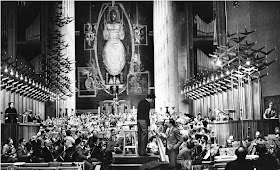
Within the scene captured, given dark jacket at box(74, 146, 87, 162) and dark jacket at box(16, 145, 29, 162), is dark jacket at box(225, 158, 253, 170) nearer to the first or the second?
dark jacket at box(74, 146, 87, 162)

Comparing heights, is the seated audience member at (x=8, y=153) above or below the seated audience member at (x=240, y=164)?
below

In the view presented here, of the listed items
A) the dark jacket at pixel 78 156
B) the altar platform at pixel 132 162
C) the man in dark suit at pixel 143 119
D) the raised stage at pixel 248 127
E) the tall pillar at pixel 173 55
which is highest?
the tall pillar at pixel 173 55

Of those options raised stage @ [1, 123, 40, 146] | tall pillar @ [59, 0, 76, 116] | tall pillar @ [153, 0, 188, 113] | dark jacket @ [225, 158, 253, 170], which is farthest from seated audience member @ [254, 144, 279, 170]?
tall pillar @ [59, 0, 76, 116]

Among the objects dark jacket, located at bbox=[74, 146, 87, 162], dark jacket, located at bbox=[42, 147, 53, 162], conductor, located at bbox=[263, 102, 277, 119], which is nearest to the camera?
dark jacket, located at bbox=[42, 147, 53, 162]

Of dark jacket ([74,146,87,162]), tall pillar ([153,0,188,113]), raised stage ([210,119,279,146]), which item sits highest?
tall pillar ([153,0,188,113])

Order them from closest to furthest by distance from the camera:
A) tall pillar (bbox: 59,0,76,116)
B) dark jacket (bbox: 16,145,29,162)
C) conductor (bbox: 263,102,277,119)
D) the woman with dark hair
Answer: the woman with dark hair
dark jacket (bbox: 16,145,29,162)
conductor (bbox: 263,102,277,119)
tall pillar (bbox: 59,0,76,116)

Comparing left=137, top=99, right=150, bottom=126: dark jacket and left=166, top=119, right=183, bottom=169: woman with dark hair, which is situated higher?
left=137, top=99, right=150, bottom=126: dark jacket

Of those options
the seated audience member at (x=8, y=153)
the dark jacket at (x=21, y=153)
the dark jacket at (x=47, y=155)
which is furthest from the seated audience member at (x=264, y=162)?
the dark jacket at (x=21, y=153)

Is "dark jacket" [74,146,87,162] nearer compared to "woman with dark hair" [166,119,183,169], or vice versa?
"woman with dark hair" [166,119,183,169]

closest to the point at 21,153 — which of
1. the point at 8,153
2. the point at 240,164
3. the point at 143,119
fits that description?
the point at 8,153

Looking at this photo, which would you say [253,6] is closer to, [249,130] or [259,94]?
[259,94]

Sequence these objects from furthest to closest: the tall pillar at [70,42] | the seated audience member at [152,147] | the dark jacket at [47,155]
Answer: the tall pillar at [70,42] → the seated audience member at [152,147] → the dark jacket at [47,155]

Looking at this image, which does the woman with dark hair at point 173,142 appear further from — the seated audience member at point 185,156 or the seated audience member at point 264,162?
Answer: the seated audience member at point 264,162

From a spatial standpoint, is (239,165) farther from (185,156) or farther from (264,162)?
(185,156)
